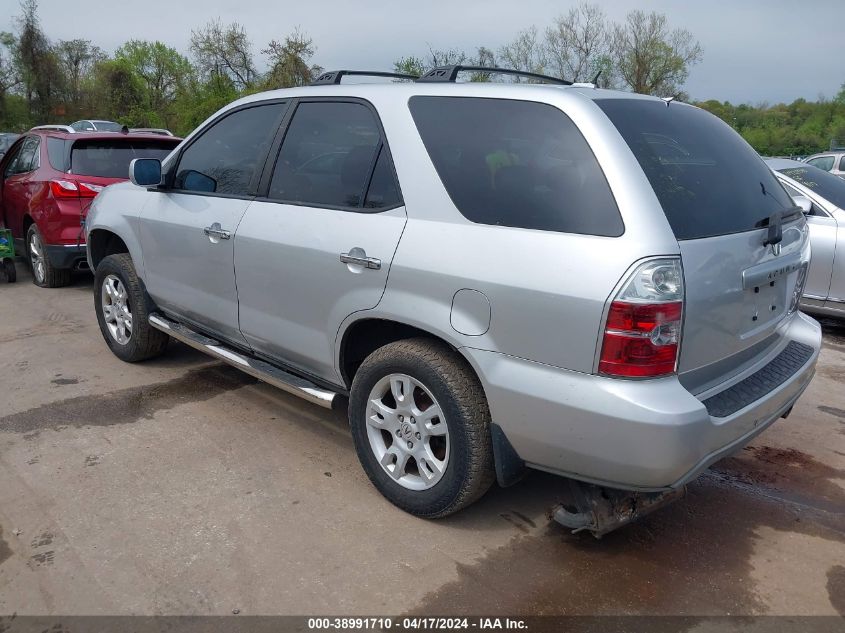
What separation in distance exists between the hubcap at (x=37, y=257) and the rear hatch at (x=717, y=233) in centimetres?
688

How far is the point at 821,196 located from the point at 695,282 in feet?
16.2

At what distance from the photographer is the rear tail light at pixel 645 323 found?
2.36 metres

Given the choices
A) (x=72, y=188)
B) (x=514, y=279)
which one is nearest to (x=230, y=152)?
(x=514, y=279)

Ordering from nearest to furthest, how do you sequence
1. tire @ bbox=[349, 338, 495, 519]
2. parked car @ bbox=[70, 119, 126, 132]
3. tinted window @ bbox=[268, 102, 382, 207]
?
1. tire @ bbox=[349, 338, 495, 519]
2. tinted window @ bbox=[268, 102, 382, 207]
3. parked car @ bbox=[70, 119, 126, 132]

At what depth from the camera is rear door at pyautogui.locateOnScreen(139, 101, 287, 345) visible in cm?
389

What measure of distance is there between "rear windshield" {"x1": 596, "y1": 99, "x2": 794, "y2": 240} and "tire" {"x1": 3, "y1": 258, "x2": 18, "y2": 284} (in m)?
7.45

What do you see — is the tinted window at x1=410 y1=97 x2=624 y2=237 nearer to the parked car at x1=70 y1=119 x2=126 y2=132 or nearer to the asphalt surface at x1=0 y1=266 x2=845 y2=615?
the asphalt surface at x1=0 y1=266 x2=845 y2=615

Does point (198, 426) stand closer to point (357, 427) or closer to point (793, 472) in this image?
point (357, 427)

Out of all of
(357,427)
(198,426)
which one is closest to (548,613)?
(357,427)

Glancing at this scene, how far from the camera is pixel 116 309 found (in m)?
5.10

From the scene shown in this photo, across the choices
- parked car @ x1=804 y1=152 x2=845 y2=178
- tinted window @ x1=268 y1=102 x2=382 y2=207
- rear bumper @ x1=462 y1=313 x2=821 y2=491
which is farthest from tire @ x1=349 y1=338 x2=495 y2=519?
parked car @ x1=804 y1=152 x2=845 y2=178

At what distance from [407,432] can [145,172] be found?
2529mm

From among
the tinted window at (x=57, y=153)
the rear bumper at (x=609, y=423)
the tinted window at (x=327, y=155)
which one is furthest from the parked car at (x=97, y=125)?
the rear bumper at (x=609, y=423)

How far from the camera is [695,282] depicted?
8.02 ft
